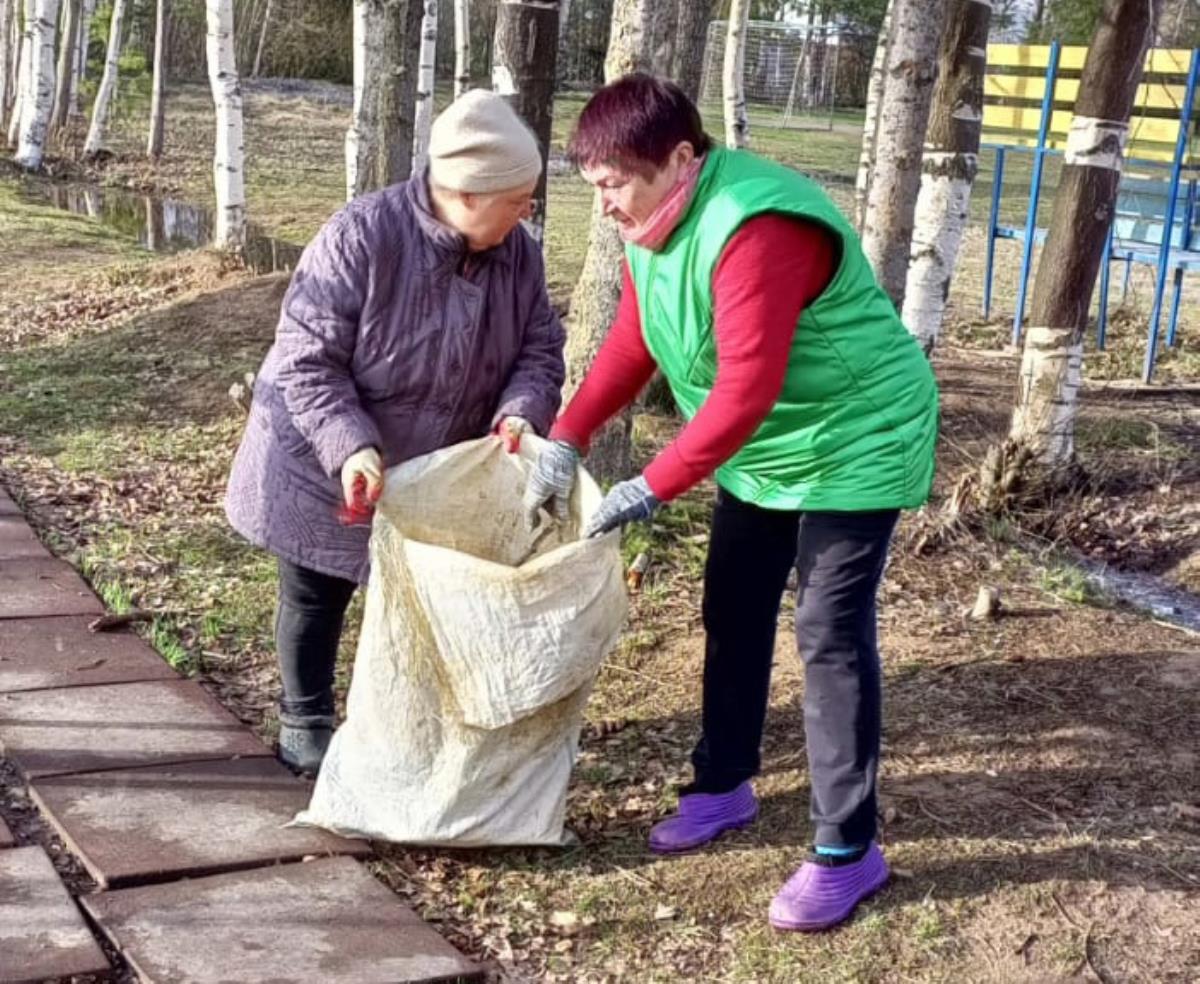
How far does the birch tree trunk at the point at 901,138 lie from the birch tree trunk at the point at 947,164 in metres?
0.52

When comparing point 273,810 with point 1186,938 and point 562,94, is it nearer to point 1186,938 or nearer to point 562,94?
point 1186,938

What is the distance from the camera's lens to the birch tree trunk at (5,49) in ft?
75.5

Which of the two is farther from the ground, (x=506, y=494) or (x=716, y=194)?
(x=716, y=194)

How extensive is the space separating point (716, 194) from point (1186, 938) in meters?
1.76

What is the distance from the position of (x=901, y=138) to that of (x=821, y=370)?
352 cm

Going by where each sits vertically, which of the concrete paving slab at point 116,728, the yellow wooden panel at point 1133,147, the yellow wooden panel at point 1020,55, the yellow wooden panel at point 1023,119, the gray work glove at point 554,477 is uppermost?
the yellow wooden panel at point 1020,55

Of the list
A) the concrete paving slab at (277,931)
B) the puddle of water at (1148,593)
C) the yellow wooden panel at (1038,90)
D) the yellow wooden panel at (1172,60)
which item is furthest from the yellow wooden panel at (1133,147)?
the concrete paving slab at (277,931)

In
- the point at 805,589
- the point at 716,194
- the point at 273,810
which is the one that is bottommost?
the point at 273,810

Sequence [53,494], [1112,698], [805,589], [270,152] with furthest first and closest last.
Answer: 1. [270,152]
2. [53,494]
3. [1112,698]
4. [805,589]

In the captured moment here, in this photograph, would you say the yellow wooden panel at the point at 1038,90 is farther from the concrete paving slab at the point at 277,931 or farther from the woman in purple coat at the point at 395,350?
the concrete paving slab at the point at 277,931

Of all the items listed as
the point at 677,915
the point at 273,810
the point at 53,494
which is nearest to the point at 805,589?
the point at 677,915

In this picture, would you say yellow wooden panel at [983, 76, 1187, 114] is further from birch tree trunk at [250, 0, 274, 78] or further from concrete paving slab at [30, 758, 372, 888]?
birch tree trunk at [250, 0, 274, 78]

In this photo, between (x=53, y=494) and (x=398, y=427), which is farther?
(x=53, y=494)

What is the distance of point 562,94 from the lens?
3244 cm
